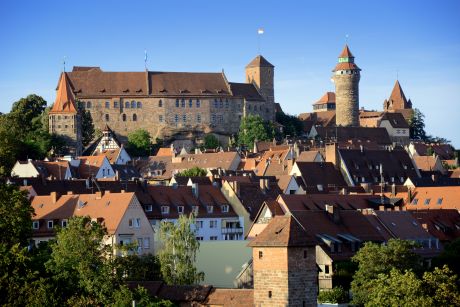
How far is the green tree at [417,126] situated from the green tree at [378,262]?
122703mm

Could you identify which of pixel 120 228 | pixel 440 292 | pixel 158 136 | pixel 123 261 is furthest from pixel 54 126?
pixel 440 292

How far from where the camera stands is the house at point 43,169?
108 m

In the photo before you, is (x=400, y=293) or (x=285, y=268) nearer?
(x=285, y=268)

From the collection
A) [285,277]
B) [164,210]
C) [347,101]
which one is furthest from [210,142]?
[285,277]

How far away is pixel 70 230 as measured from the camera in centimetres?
5616

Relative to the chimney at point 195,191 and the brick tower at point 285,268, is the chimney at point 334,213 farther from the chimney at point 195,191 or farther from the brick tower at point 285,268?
the brick tower at point 285,268

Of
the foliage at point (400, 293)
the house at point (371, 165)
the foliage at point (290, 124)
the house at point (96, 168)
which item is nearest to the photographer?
the foliage at point (400, 293)

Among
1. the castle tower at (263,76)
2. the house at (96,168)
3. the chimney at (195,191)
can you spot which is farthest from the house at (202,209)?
the castle tower at (263,76)

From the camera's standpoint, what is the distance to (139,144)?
151375 millimetres

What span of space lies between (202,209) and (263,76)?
288 ft

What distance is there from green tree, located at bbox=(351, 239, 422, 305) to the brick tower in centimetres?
903

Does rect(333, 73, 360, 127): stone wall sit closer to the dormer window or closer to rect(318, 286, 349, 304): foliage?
the dormer window

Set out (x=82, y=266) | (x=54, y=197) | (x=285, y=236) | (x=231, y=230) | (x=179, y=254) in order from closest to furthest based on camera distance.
→ 1. (x=285, y=236)
2. (x=82, y=266)
3. (x=179, y=254)
4. (x=54, y=197)
5. (x=231, y=230)

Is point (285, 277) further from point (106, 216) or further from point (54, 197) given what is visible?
point (54, 197)
